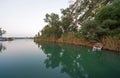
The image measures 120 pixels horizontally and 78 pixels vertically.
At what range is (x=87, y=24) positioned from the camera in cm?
1889

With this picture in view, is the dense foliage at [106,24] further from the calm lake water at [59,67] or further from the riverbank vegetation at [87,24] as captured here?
the calm lake water at [59,67]

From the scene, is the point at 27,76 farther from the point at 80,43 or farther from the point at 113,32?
the point at 80,43

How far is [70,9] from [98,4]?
662 cm

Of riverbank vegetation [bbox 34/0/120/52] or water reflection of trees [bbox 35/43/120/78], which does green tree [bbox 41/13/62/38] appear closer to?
riverbank vegetation [bbox 34/0/120/52]

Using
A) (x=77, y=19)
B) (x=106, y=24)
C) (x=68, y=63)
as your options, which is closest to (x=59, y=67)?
(x=68, y=63)

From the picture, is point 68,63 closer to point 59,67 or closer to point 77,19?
point 59,67

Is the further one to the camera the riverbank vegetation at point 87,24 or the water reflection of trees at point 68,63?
the riverbank vegetation at point 87,24

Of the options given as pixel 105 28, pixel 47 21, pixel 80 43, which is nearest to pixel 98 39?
pixel 105 28

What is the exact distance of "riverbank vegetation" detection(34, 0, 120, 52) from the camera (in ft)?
57.1

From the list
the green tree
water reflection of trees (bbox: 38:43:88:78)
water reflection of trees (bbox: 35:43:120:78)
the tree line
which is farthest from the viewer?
the green tree

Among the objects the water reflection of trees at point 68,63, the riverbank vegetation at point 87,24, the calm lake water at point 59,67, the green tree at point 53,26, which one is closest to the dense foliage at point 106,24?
the riverbank vegetation at point 87,24

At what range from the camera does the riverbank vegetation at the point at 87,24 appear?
17.4 meters

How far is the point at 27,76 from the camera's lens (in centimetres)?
578

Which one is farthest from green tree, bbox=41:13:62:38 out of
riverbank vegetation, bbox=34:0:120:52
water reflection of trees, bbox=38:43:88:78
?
water reflection of trees, bbox=38:43:88:78
